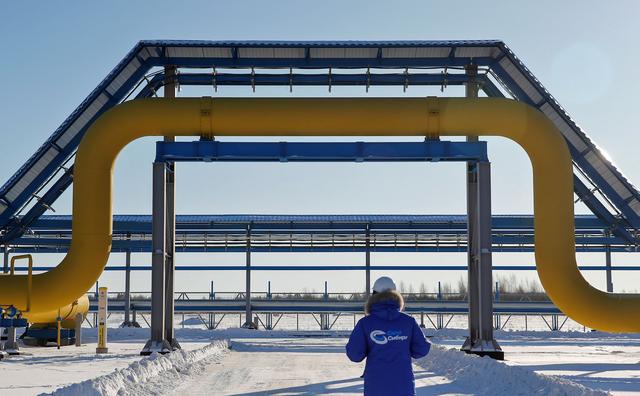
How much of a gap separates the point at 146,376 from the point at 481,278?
32.7 ft

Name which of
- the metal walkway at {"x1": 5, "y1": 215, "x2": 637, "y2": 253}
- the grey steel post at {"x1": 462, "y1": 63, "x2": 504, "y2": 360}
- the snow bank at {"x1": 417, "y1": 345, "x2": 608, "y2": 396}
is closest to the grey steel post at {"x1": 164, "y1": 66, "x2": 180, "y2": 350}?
the snow bank at {"x1": 417, "y1": 345, "x2": 608, "y2": 396}

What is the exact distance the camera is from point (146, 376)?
54.5ft

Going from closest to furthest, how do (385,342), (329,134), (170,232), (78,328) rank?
(385,342), (329,134), (170,232), (78,328)

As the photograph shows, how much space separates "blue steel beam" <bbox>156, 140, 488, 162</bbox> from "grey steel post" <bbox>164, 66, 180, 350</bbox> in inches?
64.8

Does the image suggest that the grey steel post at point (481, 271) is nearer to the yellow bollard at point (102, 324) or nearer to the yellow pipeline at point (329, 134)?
the yellow pipeline at point (329, 134)

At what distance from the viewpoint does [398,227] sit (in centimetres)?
4094

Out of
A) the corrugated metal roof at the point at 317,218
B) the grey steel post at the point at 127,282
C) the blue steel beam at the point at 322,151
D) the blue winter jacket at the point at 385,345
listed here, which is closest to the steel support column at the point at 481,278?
the blue steel beam at the point at 322,151

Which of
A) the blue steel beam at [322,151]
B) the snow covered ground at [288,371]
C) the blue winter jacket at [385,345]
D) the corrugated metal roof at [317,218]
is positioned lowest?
the snow covered ground at [288,371]

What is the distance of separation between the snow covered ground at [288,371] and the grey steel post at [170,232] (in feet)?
3.75

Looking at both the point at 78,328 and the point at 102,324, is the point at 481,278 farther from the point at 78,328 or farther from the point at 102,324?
the point at 78,328

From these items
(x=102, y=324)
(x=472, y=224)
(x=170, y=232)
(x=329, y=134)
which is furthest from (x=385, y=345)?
(x=102, y=324)

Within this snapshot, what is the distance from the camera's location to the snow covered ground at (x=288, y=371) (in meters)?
15.3

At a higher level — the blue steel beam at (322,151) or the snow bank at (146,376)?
the blue steel beam at (322,151)

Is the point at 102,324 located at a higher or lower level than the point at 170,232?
lower
